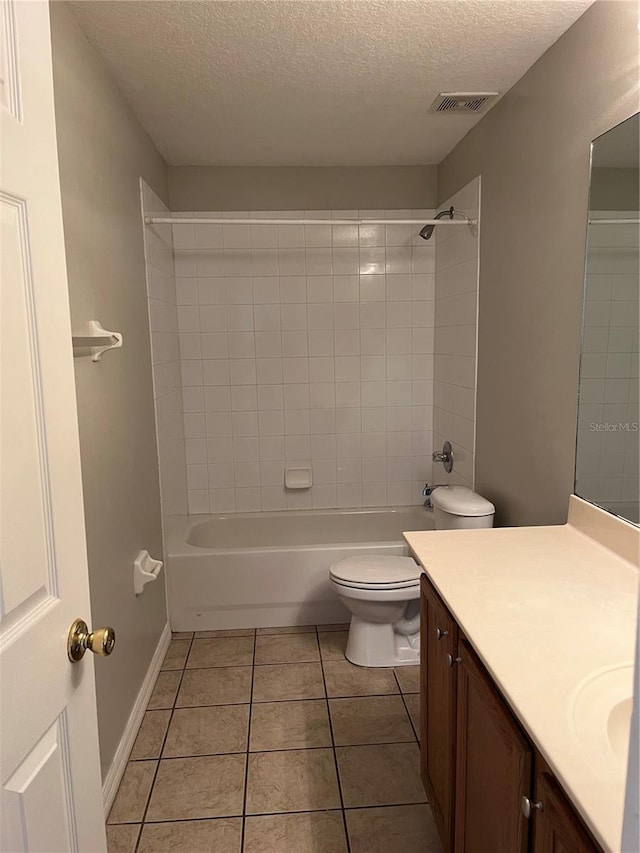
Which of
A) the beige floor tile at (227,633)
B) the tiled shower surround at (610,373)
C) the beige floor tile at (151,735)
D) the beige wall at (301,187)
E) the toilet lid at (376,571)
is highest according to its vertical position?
the beige wall at (301,187)

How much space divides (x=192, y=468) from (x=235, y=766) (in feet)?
6.25

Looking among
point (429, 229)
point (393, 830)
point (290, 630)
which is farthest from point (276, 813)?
A: point (429, 229)

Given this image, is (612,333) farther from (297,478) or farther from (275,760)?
(297,478)

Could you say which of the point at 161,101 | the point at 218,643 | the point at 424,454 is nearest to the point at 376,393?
the point at 424,454

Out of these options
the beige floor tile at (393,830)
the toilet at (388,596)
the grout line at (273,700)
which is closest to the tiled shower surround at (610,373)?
the toilet at (388,596)

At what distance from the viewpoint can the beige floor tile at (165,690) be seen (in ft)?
8.19

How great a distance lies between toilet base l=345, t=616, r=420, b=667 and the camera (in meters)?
2.76

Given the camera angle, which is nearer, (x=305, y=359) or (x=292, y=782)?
(x=292, y=782)

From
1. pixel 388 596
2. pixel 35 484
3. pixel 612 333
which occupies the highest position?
pixel 612 333

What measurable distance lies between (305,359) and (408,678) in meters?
1.89

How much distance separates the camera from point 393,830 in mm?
1815

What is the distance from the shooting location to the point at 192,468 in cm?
369

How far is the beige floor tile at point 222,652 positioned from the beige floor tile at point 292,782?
71 cm

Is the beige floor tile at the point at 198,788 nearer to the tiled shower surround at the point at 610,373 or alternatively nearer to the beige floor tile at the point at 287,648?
the beige floor tile at the point at 287,648
